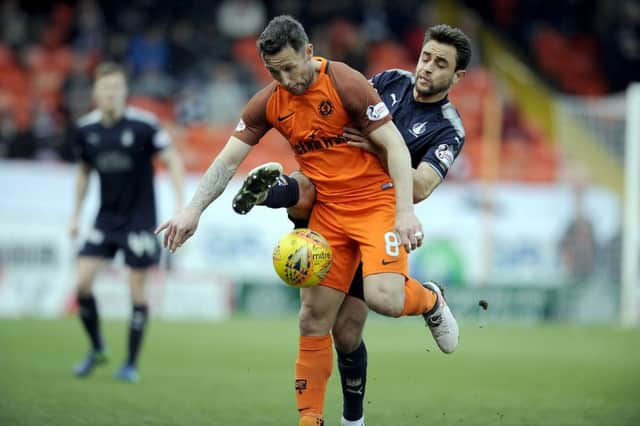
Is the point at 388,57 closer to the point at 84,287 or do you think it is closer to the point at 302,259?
the point at 84,287

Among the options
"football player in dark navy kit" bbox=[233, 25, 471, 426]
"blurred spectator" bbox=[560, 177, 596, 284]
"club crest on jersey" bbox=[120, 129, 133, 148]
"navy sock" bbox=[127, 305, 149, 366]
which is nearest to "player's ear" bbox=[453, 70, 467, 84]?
"football player in dark navy kit" bbox=[233, 25, 471, 426]

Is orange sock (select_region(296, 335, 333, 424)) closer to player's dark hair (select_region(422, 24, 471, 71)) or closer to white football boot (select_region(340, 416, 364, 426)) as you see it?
white football boot (select_region(340, 416, 364, 426))

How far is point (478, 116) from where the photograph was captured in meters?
19.7

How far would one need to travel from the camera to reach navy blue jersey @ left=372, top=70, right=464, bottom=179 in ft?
21.2

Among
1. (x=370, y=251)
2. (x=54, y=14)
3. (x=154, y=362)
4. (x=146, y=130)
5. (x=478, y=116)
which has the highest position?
(x=54, y=14)

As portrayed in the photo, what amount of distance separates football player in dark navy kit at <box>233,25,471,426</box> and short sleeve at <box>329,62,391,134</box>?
0.98 feet

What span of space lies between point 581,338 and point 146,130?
690 cm

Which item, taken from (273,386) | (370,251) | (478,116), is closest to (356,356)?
(370,251)

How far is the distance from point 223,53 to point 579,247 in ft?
26.8

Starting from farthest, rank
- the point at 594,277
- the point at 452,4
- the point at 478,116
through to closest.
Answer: the point at 452,4
the point at 478,116
the point at 594,277

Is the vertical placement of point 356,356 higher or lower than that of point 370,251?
lower

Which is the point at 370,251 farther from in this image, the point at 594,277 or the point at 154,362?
the point at 594,277

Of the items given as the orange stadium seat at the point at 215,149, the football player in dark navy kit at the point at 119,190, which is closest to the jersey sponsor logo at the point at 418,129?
the football player in dark navy kit at the point at 119,190

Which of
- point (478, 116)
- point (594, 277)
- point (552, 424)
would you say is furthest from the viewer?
point (478, 116)
